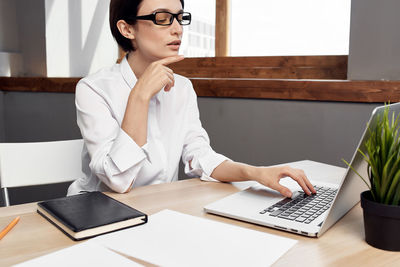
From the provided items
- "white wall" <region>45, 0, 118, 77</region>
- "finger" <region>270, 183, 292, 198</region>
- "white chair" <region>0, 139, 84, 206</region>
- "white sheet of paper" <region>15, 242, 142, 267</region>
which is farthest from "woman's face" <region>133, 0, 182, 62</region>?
"white wall" <region>45, 0, 118, 77</region>

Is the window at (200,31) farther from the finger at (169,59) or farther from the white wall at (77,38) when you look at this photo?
the finger at (169,59)

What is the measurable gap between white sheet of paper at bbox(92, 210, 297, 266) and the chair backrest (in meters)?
0.77

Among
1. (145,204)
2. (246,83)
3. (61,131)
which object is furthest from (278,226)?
(61,131)

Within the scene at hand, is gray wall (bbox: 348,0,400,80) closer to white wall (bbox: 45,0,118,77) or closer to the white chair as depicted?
the white chair

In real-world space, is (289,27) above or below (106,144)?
above

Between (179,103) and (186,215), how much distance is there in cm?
71

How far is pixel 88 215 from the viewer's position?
74cm

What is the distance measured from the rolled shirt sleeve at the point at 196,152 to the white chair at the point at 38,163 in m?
0.40

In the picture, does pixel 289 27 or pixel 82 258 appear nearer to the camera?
pixel 82 258

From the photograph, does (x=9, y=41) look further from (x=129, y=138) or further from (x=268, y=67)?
(x=129, y=138)

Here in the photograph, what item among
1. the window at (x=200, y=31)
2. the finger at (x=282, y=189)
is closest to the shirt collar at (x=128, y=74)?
the finger at (x=282, y=189)

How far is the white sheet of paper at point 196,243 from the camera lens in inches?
23.1

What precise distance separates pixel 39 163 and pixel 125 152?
19.7 inches

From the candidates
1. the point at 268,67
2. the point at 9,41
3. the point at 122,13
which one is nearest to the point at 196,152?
the point at 122,13
